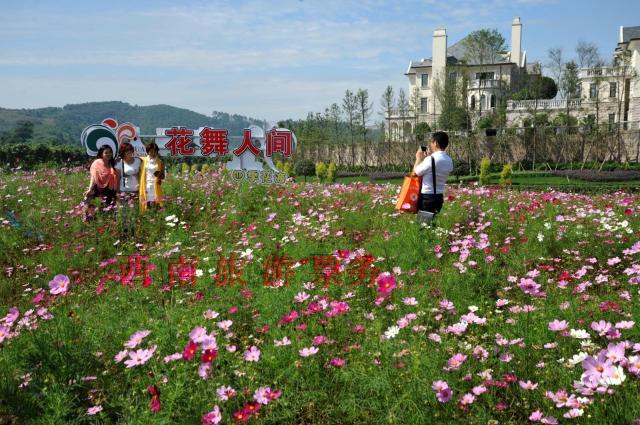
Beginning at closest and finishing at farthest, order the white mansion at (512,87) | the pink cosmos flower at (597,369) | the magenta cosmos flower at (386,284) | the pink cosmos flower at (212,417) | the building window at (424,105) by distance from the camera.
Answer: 1. the pink cosmos flower at (597,369)
2. the pink cosmos flower at (212,417)
3. the magenta cosmos flower at (386,284)
4. the white mansion at (512,87)
5. the building window at (424,105)

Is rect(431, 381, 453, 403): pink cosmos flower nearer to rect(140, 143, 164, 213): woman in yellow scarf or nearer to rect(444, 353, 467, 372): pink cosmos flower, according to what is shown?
rect(444, 353, 467, 372): pink cosmos flower

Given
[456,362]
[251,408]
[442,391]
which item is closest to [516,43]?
[456,362]

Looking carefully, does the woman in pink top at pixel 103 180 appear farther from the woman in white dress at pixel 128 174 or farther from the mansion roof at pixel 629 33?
the mansion roof at pixel 629 33

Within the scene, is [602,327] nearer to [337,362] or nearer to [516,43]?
[337,362]

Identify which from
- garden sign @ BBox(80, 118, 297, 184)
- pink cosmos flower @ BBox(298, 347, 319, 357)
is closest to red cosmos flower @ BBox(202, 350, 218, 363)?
pink cosmos flower @ BBox(298, 347, 319, 357)

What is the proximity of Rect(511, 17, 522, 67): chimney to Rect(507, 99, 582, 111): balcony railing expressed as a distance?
1258 centimetres

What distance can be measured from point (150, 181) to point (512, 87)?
167ft

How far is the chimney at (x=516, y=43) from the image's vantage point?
5288cm

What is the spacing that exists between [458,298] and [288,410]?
167 cm

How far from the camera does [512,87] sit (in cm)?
5153

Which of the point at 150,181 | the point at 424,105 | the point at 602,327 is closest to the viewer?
the point at 602,327

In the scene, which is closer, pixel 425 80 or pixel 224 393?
pixel 224 393

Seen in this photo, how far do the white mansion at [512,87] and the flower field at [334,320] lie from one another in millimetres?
29558

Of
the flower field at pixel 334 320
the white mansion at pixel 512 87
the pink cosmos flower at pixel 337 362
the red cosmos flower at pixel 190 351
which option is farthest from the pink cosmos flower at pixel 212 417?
the white mansion at pixel 512 87
